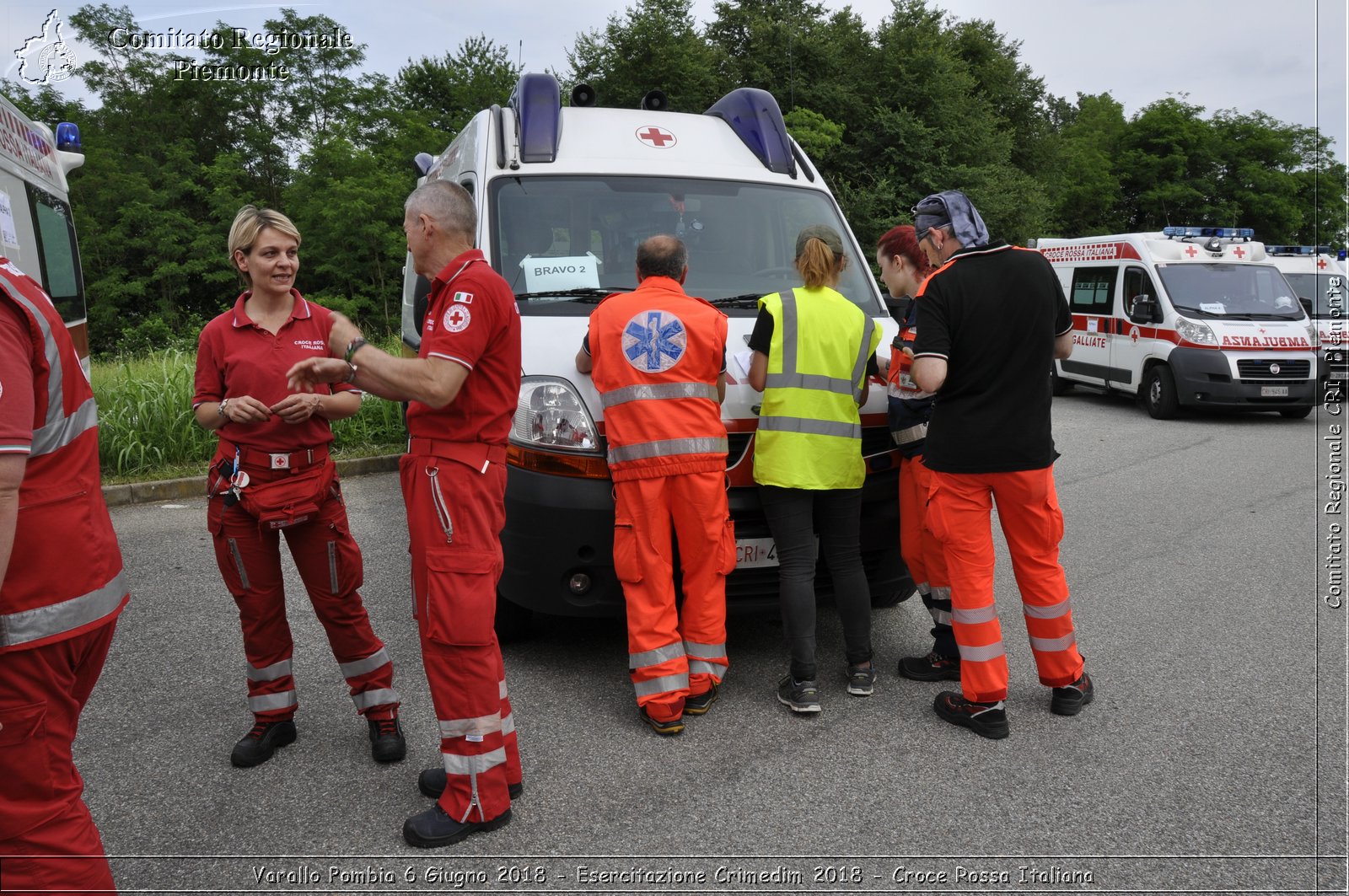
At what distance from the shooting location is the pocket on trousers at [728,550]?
3971 mm

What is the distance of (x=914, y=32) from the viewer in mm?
31375

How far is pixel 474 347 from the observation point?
296 centimetres

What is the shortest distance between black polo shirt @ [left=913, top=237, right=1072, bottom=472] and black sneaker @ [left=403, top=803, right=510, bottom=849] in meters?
2.15

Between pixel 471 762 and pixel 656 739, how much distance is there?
928 mm

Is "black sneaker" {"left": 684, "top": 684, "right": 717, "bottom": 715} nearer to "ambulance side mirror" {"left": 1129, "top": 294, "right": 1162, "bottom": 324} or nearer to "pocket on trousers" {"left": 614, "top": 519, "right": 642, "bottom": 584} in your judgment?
"pocket on trousers" {"left": 614, "top": 519, "right": 642, "bottom": 584}

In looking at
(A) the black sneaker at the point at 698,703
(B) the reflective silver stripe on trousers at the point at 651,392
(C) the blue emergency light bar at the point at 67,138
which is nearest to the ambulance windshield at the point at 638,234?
(B) the reflective silver stripe on trousers at the point at 651,392

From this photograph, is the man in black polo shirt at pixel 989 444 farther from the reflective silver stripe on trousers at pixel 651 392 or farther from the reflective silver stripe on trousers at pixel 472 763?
the reflective silver stripe on trousers at pixel 472 763

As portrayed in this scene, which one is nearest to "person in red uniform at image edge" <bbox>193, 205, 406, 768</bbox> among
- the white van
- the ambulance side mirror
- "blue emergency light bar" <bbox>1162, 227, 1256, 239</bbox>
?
the white van

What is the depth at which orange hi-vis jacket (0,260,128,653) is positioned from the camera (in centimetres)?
219

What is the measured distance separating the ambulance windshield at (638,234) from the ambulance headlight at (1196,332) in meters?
9.04

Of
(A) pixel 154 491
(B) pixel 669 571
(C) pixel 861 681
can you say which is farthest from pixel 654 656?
(A) pixel 154 491

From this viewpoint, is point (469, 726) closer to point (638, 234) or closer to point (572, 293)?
point (572, 293)

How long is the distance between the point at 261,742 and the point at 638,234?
9.17 ft

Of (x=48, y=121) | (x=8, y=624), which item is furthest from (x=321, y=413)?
(x=48, y=121)
